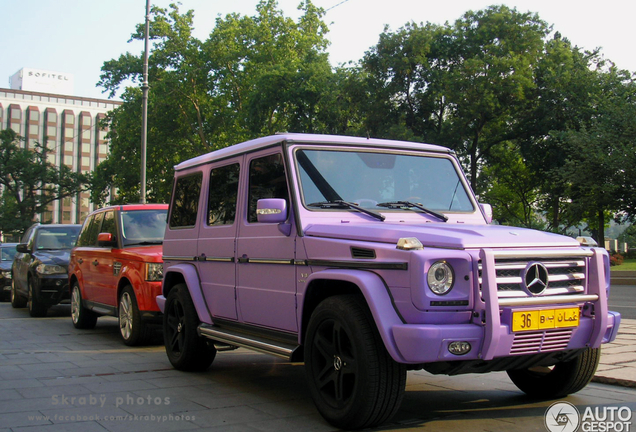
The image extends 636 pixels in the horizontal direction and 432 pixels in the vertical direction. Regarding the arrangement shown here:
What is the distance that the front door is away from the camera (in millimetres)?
5484

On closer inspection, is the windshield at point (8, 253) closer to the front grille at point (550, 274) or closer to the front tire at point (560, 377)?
the front tire at point (560, 377)

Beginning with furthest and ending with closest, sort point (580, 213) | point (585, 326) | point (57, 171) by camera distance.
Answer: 1. point (57, 171)
2. point (580, 213)
3. point (585, 326)

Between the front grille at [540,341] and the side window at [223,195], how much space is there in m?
3.09

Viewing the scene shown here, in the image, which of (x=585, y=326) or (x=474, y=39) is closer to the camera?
(x=585, y=326)

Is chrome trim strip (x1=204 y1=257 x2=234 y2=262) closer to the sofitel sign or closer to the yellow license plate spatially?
the yellow license plate

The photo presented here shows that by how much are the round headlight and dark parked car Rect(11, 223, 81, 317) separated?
1080 cm

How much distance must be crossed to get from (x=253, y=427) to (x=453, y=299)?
175 cm

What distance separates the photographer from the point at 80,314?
1132cm

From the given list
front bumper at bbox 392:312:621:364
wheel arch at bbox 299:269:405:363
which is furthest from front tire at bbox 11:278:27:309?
front bumper at bbox 392:312:621:364

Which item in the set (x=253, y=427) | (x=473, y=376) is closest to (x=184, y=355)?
(x=253, y=427)

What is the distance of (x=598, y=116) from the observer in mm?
30344

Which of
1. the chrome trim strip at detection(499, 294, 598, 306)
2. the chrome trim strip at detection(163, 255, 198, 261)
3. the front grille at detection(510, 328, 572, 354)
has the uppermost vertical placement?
the chrome trim strip at detection(163, 255, 198, 261)

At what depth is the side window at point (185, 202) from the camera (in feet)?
24.3

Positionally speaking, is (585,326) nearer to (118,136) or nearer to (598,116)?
(598,116)
